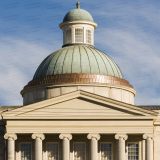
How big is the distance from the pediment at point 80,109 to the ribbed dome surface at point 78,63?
33.7 feet

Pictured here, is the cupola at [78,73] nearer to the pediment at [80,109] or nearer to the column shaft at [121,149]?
the pediment at [80,109]

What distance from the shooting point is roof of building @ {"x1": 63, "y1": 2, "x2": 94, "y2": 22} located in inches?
3615

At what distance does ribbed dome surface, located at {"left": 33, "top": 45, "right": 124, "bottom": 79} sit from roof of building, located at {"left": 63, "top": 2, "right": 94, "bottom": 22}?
189 inches

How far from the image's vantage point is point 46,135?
253 ft

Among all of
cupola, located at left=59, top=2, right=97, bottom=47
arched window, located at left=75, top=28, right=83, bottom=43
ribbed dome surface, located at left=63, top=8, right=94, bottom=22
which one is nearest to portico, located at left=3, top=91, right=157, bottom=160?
arched window, located at left=75, top=28, right=83, bottom=43

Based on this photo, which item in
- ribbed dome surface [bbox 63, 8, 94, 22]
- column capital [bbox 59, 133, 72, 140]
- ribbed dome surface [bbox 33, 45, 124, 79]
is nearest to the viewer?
column capital [bbox 59, 133, 72, 140]

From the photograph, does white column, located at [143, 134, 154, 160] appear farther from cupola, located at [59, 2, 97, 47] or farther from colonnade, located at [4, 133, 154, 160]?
cupola, located at [59, 2, 97, 47]

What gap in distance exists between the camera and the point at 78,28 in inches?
3600

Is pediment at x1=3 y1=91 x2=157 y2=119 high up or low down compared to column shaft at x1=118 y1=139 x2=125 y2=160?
up

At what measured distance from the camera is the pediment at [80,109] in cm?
7494

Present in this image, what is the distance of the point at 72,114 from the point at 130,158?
29.7 ft

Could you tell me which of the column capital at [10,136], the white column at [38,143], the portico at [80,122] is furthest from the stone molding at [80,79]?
the column capital at [10,136]

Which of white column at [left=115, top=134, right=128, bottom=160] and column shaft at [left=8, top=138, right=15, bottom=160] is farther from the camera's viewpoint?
white column at [left=115, top=134, right=128, bottom=160]

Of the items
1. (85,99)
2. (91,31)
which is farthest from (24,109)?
(91,31)
